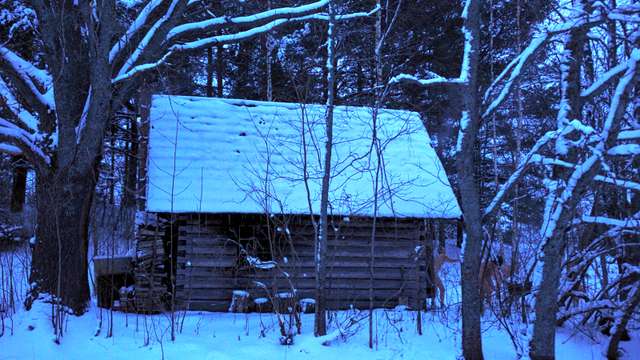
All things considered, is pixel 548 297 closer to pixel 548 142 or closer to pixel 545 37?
pixel 548 142

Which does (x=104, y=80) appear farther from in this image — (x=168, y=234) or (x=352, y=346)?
(x=352, y=346)

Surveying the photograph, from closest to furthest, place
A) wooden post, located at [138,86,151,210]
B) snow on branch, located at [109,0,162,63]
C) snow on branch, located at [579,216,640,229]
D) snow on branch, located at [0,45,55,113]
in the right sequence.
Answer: snow on branch, located at [579,216,640,229] → snow on branch, located at [0,45,55,113] → snow on branch, located at [109,0,162,63] → wooden post, located at [138,86,151,210]

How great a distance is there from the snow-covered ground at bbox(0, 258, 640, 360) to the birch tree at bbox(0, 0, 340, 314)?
0.84 m

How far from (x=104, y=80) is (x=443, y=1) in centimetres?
1411

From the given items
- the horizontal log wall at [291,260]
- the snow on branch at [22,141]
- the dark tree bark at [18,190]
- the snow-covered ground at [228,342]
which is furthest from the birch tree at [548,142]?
the dark tree bark at [18,190]

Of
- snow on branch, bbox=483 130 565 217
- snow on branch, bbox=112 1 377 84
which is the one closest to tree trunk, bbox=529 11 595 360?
snow on branch, bbox=483 130 565 217

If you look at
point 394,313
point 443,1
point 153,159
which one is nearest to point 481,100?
point 394,313

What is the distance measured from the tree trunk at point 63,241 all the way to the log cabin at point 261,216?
4.17 ft

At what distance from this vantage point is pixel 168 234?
12.0 m

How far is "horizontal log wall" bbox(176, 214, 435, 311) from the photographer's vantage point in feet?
35.6

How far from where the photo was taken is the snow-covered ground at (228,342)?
7.25 meters

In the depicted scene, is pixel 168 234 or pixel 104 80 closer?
pixel 104 80

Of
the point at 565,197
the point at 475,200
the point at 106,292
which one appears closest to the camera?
the point at 565,197

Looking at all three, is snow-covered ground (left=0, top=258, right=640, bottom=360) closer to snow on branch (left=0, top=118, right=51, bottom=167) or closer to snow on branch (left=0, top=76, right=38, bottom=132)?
snow on branch (left=0, top=118, right=51, bottom=167)
